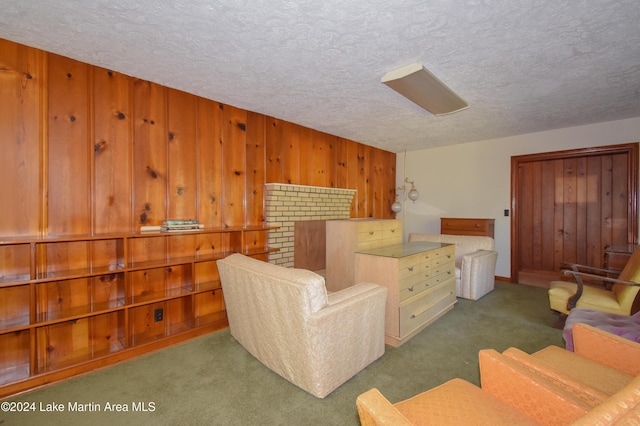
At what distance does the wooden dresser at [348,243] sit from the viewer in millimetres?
3131

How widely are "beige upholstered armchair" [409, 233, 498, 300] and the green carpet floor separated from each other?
0.94m

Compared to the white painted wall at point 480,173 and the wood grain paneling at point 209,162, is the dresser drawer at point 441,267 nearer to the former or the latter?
the white painted wall at point 480,173

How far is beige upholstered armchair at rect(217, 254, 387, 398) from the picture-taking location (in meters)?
1.79

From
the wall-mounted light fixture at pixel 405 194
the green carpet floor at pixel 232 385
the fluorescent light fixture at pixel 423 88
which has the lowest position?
the green carpet floor at pixel 232 385

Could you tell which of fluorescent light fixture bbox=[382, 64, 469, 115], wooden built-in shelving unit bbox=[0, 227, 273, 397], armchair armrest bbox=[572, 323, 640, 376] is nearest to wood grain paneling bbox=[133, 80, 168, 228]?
wooden built-in shelving unit bbox=[0, 227, 273, 397]

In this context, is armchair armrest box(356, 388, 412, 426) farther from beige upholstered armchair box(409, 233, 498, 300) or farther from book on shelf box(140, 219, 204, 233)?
beige upholstered armchair box(409, 233, 498, 300)

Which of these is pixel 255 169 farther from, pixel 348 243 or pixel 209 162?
pixel 348 243

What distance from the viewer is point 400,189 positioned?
6.22 meters

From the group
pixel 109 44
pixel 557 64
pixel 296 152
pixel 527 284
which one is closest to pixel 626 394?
pixel 557 64

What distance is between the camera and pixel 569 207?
4.56m

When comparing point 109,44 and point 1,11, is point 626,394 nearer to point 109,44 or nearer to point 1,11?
point 109,44

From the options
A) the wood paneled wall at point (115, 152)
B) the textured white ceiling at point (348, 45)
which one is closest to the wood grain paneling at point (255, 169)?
the wood paneled wall at point (115, 152)

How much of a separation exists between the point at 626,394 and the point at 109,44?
328cm

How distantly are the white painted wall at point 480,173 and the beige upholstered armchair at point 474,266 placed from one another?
904mm
